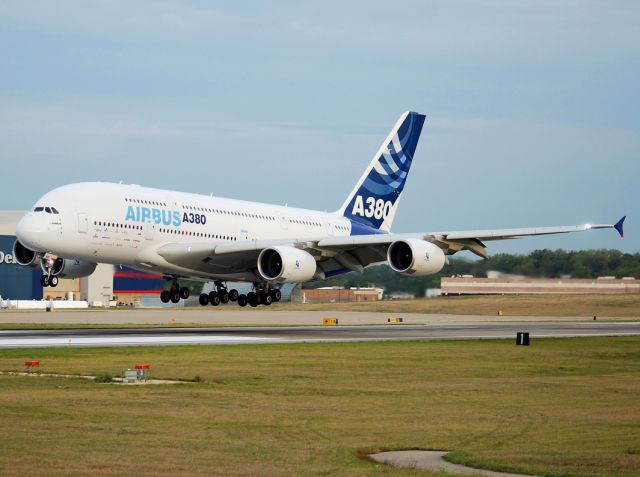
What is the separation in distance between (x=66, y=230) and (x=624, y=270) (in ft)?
177

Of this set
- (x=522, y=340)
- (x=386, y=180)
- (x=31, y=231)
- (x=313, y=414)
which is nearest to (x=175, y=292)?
(x=31, y=231)

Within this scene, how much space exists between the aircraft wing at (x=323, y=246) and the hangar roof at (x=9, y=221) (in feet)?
232

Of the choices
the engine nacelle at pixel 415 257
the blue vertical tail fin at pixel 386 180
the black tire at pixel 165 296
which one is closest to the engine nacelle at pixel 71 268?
the black tire at pixel 165 296

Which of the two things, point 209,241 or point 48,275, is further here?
point 209,241

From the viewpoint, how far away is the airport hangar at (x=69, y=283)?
433ft

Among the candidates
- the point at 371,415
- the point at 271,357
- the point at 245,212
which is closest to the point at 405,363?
the point at 271,357

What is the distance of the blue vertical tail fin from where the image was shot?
254 feet

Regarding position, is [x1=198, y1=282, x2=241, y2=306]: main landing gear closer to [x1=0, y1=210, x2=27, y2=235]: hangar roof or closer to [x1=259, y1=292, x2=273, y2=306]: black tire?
[x1=259, y1=292, x2=273, y2=306]: black tire

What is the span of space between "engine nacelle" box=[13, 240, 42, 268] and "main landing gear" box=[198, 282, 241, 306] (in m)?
10.9

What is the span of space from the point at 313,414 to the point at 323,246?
119 feet

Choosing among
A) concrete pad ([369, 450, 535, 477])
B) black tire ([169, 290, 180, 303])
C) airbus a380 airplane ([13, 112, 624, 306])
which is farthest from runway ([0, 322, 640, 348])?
concrete pad ([369, 450, 535, 477])

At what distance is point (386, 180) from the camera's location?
79125 millimetres

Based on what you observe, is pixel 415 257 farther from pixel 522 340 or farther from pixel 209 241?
pixel 209 241

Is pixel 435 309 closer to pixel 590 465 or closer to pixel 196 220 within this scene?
pixel 196 220
